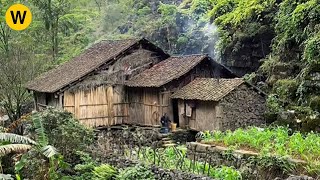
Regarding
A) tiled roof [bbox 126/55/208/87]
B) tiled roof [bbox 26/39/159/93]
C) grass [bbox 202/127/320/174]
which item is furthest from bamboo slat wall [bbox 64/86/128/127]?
grass [bbox 202/127/320/174]

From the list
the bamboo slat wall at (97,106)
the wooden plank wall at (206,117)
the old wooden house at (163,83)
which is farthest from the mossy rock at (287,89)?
the bamboo slat wall at (97,106)

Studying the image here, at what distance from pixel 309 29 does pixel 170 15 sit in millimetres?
20046

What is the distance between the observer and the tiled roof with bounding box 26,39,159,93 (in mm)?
23531

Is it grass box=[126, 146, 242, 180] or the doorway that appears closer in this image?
grass box=[126, 146, 242, 180]

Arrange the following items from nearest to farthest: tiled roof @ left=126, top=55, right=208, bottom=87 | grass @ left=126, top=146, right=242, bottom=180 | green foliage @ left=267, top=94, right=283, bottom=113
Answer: grass @ left=126, top=146, right=242, bottom=180
green foliage @ left=267, top=94, right=283, bottom=113
tiled roof @ left=126, top=55, right=208, bottom=87

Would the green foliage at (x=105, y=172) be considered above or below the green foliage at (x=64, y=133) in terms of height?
below

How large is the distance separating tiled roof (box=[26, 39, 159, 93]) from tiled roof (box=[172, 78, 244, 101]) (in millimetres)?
4541

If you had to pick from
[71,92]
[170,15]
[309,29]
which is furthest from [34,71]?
[309,29]

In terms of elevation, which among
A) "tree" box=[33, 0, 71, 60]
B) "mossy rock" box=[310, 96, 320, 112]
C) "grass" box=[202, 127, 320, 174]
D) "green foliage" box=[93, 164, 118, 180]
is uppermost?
"tree" box=[33, 0, 71, 60]

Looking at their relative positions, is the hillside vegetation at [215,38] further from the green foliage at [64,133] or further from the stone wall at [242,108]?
the green foliage at [64,133]

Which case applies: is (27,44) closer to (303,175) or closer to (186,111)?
(186,111)

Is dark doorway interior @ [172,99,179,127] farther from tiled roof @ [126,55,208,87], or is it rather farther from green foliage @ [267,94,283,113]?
green foliage @ [267,94,283,113]

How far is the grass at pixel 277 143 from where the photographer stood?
1171 centimetres

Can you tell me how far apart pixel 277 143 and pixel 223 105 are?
290 inches
